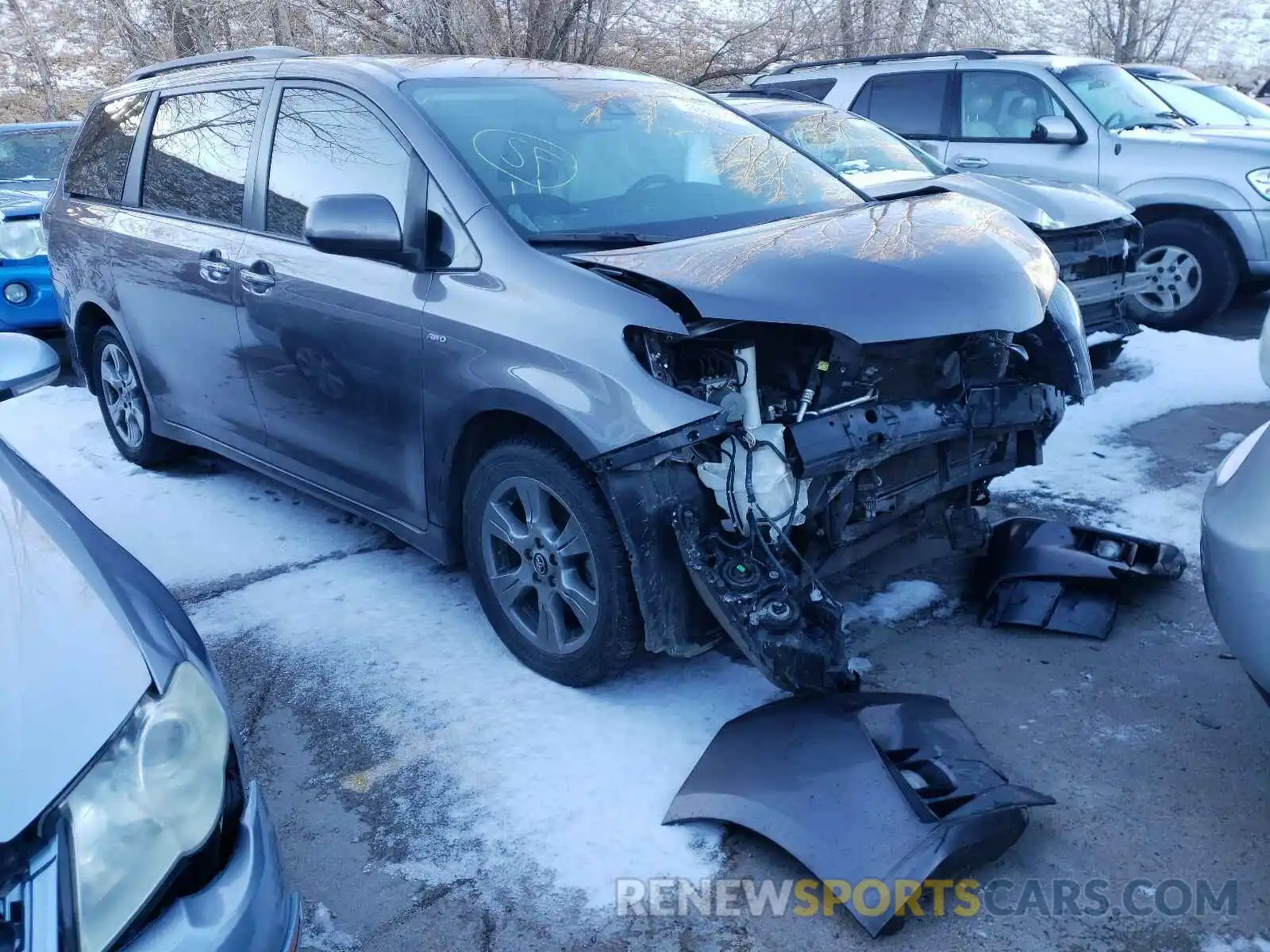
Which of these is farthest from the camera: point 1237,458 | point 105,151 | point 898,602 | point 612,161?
point 105,151

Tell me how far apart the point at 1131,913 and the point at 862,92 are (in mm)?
7370

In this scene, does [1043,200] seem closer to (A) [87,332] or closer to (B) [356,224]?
(B) [356,224]

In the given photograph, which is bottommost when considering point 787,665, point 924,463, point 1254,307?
point 1254,307

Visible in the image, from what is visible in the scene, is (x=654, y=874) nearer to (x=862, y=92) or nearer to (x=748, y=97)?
(x=748, y=97)

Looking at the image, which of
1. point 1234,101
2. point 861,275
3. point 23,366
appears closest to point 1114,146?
point 1234,101

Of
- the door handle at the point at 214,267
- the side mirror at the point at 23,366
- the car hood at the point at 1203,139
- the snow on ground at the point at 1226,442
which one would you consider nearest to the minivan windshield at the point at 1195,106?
the car hood at the point at 1203,139

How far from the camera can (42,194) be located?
8.28m

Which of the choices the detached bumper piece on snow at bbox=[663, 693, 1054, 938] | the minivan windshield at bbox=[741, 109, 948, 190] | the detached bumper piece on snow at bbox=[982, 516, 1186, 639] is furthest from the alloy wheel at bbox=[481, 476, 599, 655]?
the minivan windshield at bbox=[741, 109, 948, 190]

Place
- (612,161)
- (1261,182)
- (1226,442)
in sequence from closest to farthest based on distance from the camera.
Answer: (612,161) < (1226,442) < (1261,182)

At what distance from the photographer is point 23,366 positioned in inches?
114

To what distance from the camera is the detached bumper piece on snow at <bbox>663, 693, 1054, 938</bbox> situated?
242cm

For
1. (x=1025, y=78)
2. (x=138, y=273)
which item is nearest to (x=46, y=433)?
(x=138, y=273)

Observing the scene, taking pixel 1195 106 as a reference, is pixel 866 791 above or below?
below

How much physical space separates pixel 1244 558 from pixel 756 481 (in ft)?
3.85
